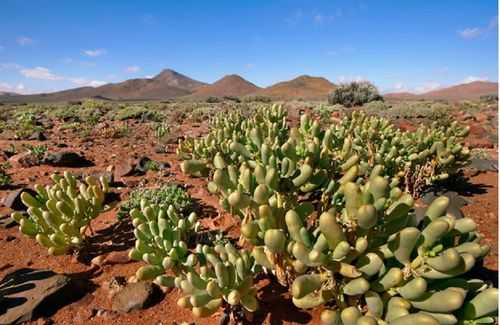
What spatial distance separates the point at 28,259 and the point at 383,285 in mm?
3544

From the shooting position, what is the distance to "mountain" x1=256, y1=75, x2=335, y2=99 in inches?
3196

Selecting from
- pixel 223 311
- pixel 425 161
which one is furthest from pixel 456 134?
pixel 223 311

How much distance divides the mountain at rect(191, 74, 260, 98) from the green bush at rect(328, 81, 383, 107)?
76.8 meters

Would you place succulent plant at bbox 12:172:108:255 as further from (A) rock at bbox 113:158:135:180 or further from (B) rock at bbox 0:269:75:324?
(A) rock at bbox 113:158:135:180

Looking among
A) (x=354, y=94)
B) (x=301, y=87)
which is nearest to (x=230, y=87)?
(x=301, y=87)

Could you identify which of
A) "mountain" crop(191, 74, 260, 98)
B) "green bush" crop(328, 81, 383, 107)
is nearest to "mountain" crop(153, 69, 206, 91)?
"mountain" crop(191, 74, 260, 98)

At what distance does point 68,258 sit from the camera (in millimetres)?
3594

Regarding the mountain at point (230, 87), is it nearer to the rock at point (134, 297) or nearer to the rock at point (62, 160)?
the rock at point (62, 160)

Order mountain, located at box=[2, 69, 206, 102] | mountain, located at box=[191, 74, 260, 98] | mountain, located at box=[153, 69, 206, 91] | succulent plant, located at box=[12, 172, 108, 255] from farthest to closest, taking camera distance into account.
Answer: mountain, located at box=[153, 69, 206, 91], mountain, located at box=[2, 69, 206, 102], mountain, located at box=[191, 74, 260, 98], succulent plant, located at box=[12, 172, 108, 255]

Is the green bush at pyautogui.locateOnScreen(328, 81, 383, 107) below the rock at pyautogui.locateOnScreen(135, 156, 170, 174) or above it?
above

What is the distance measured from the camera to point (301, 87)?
87.4 metres

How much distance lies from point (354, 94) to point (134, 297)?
23.2 meters

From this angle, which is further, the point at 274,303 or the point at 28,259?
the point at 28,259

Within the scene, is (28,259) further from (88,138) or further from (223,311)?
(88,138)
